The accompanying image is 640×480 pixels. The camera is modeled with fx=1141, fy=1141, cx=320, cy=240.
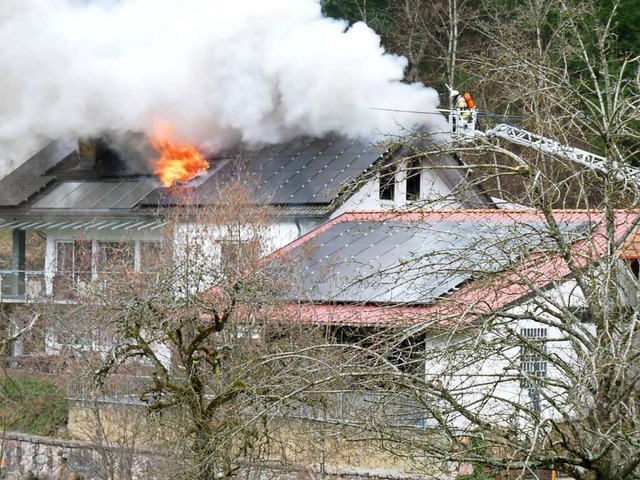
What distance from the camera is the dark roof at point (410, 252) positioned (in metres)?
8.78

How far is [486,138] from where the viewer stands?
9273 millimetres

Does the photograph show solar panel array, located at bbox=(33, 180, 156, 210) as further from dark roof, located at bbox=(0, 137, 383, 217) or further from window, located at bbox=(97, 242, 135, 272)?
window, located at bbox=(97, 242, 135, 272)

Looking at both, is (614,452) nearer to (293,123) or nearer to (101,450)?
(101,450)

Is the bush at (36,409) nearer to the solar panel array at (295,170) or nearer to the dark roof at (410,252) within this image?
the solar panel array at (295,170)

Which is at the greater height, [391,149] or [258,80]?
[258,80]

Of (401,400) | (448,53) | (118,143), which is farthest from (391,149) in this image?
(448,53)

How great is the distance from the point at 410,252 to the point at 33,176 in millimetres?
21868

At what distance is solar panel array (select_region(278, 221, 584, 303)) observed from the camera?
8758 millimetres

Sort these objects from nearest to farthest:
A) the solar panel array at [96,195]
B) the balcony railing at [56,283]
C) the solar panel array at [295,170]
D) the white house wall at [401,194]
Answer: the white house wall at [401,194]
the balcony railing at [56,283]
the solar panel array at [295,170]
the solar panel array at [96,195]

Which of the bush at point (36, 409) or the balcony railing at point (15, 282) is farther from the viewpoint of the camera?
Answer: the balcony railing at point (15, 282)

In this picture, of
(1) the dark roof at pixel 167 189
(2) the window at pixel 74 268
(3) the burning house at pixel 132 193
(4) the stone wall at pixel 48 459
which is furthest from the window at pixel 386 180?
(1) the dark roof at pixel 167 189

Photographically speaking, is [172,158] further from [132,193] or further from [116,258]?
[116,258]

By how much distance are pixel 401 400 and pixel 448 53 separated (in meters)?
23.7

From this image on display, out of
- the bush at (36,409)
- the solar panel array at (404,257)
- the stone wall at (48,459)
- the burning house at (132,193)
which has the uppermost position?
the burning house at (132,193)
